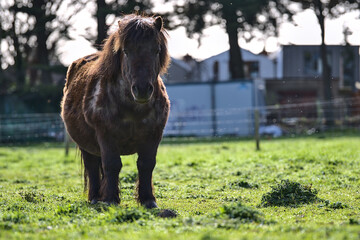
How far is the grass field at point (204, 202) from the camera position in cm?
420

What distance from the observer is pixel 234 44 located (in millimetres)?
27828

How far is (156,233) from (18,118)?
62.3 ft

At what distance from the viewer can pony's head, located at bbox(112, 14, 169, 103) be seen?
512cm

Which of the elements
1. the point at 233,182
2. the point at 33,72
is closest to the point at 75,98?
the point at 233,182

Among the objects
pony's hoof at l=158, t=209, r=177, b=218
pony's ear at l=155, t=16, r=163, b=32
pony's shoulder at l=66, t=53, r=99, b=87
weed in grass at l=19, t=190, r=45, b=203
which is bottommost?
weed in grass at l=19, t=190, r=45, b=203

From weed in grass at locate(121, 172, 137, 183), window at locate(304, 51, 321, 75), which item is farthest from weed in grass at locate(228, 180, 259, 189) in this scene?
window at locate(304, 51, 321, 75)

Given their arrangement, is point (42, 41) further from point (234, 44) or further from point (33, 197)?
point (33, 197)

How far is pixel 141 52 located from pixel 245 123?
18077mm

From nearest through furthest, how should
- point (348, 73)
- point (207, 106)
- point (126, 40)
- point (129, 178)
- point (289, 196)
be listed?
point (126, 40)
point (289, 196)
point (129, 178)
point (207, 106)
point (348, 73)

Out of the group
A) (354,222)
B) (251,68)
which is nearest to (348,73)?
(251,68)

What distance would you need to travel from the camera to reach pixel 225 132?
23.3m

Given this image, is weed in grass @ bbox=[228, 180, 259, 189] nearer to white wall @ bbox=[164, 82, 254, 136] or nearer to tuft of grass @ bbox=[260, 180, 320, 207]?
tuft of grass @ bbox=[260, 180, 320, 207]

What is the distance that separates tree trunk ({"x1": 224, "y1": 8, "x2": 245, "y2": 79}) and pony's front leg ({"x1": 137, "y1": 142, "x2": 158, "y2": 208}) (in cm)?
1939

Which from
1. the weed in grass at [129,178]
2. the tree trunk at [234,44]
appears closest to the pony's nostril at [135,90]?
the weed in grass at [129,178]
